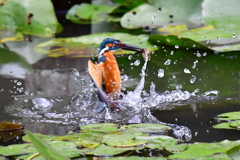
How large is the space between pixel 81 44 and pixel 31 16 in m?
0.89

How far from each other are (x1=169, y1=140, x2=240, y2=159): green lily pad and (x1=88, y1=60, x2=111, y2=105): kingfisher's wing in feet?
2.58

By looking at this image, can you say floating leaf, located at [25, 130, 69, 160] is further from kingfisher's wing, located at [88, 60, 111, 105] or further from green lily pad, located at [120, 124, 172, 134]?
kingfisher's wing, located at [88, 60, 111, 105]

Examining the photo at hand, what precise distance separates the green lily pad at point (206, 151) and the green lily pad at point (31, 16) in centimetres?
307

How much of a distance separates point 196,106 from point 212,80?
50 centimetres

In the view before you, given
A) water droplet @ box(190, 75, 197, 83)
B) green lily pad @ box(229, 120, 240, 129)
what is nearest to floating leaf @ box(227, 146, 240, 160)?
green lily pad @ box(229, 120, 240, 129)

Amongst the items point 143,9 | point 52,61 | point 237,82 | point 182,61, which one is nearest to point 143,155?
point 237,82

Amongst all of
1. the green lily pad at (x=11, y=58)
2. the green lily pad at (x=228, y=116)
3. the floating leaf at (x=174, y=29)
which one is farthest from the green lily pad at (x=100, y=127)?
the floating leaf at (x=174, y=29)

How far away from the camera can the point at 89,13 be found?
223 inches

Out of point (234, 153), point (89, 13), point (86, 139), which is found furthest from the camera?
point (89, 13)

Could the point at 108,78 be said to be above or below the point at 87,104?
above

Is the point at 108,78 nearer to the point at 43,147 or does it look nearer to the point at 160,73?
the point at 160,73

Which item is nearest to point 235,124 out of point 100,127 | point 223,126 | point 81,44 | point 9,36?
point 223,126

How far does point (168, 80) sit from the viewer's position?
10.4ft

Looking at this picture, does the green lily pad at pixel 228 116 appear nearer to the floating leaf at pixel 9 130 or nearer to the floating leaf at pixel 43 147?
the floating leaf at pixel 9 130
